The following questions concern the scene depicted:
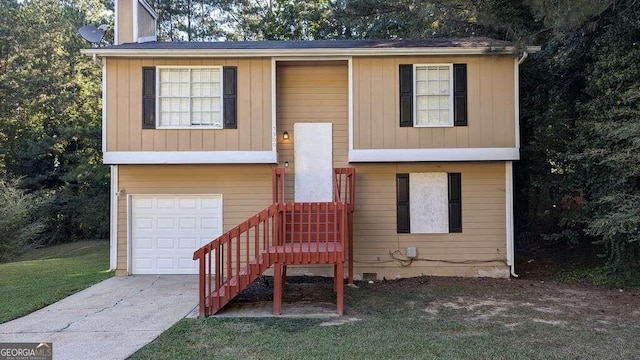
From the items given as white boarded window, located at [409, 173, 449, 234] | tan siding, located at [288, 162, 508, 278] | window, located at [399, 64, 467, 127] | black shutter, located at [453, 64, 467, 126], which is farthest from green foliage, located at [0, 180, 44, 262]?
black shutter, located at [453, 64, 467, 126]

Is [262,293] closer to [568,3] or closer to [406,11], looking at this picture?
[568,3]

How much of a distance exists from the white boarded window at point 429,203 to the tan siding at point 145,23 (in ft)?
24.6

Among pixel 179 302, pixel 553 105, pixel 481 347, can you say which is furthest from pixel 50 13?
pixel 481 347

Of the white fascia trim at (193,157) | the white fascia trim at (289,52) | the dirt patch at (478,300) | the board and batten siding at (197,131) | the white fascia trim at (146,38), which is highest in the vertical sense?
the white fascia trim at (146,38)

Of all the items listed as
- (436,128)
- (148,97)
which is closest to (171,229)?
(148,97)

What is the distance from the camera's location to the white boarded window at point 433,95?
8336 mm

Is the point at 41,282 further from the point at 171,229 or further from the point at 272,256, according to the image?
the point at 272,256

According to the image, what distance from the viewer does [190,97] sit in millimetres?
8383

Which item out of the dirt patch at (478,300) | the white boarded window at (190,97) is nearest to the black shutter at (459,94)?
the dirt patch at (478,300)

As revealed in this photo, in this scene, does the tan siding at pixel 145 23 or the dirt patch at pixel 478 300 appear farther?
the tan siding at pixel 145 23

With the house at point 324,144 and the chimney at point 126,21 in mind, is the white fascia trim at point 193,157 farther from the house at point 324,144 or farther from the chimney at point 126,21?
the chimney at point 126,21

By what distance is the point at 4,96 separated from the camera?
1902 centimetres

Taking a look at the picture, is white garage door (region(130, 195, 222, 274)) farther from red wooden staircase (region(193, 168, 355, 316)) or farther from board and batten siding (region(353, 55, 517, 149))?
board and batten siding (region(353, 55, 517, 149))

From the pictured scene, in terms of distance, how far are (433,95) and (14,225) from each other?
13704 millimetres
